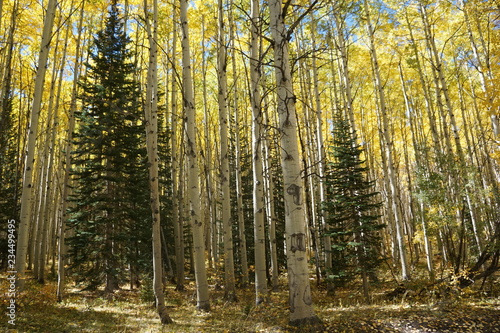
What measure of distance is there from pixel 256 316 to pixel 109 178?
6420 millimetres

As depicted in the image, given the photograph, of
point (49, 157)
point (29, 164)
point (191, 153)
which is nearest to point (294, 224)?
point (191, 153)

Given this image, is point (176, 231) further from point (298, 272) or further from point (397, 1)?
point (397, 1)

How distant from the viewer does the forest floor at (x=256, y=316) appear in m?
4.63

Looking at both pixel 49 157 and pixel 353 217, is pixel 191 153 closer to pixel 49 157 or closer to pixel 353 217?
pixel 353 217

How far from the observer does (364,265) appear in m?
8.30

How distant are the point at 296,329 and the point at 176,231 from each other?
8.33 m

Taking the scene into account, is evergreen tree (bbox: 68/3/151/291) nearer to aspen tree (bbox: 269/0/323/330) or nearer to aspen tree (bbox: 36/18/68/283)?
aspen tree (bbox: 36/18/68/283)

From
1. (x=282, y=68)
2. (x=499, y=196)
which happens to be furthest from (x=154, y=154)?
(x=499, y=196)

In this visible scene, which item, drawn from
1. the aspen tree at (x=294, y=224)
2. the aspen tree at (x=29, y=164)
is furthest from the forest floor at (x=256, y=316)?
the aspen tree at (x=29, y=164)

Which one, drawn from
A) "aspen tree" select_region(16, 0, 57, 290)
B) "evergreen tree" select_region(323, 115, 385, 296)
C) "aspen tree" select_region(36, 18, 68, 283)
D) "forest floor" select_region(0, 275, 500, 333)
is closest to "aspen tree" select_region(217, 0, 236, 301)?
"forest floor" select_region(0, 275, 500, 333)

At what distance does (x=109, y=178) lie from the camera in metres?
9.68

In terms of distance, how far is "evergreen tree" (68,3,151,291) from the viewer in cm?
964

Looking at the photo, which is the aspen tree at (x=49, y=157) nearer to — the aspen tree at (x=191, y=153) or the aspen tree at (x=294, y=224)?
the aspen tree at (x=191, y=153)

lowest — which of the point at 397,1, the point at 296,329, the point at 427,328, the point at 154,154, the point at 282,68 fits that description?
the point at 427,328
